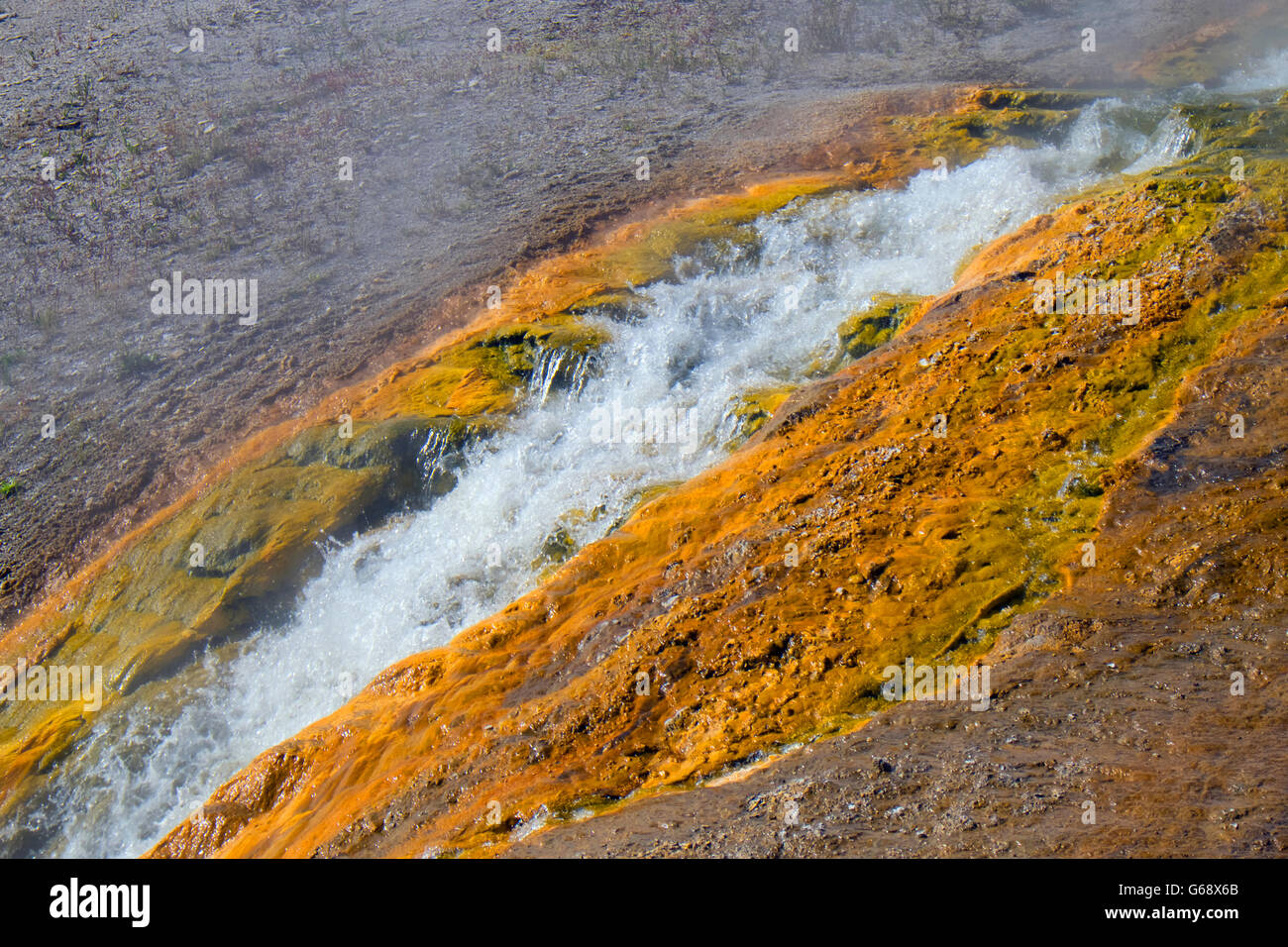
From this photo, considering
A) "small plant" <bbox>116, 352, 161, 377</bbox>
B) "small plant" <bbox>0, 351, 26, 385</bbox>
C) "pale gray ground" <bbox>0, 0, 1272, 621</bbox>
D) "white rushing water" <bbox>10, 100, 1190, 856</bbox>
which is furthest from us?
"small plant" <bbox>0, 351, 26, 385</bbox>

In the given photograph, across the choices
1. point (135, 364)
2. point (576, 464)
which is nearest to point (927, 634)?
point (576, 464)

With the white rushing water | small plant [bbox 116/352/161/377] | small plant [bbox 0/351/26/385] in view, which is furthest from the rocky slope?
small plant [bbox 0/351/26/385]

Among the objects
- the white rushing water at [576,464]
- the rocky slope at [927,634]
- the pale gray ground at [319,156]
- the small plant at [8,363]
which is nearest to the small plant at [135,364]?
the pale gray ground at [319,156]

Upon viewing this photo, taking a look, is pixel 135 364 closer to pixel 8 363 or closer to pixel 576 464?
pixel 8 363

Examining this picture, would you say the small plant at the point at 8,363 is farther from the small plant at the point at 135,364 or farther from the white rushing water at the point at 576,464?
the white rushing water at the point at 576,464

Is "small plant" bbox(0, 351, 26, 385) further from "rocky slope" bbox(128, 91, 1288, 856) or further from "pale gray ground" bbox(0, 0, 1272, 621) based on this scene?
"rocky slope" bbox(128, 91, 1288, 856)

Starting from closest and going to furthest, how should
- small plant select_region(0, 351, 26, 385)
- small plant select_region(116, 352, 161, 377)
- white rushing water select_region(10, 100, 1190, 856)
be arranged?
1. white rushing water select_region(10, 100, 1190, 856)
2. small plant select_region(116, 352, 161, 377)
3. small plant select_region(0, 351, 26, 385)

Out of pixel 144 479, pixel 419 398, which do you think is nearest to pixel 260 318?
pixel 144 479
